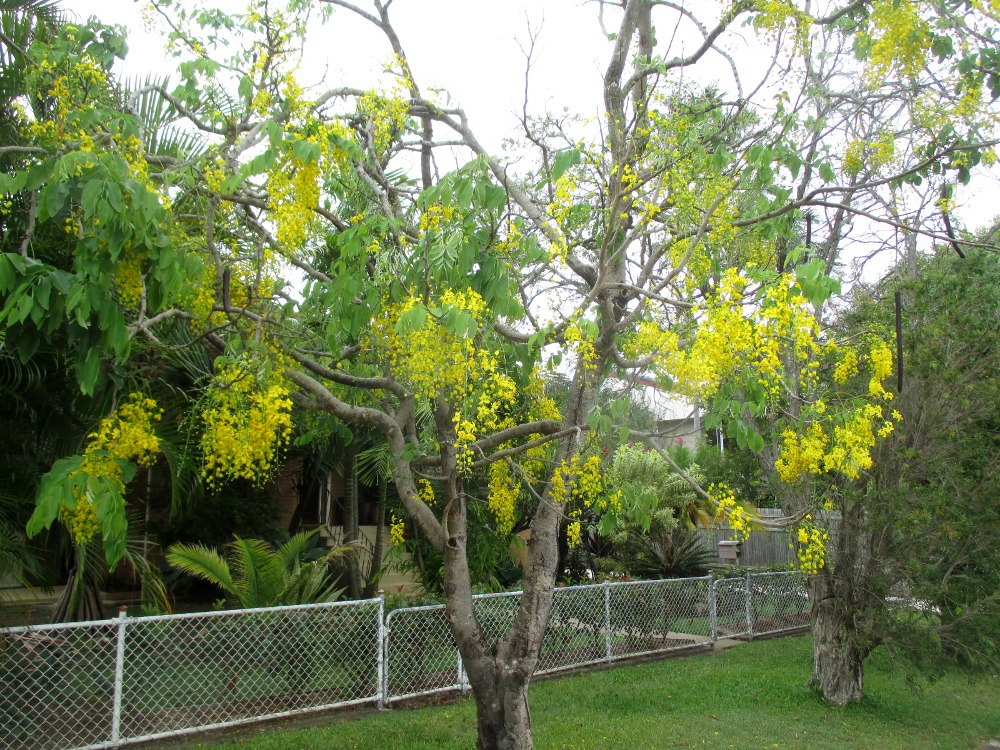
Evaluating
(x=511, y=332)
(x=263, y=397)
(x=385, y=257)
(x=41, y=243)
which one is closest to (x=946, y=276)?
(x=511, y=332)

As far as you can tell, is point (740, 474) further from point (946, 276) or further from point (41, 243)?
point (41, 243)

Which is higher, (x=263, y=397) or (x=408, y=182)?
(x=408, y=182)

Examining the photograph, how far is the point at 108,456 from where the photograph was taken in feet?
12.6

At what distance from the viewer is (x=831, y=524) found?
7.18 meters

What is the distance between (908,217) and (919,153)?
221 cm

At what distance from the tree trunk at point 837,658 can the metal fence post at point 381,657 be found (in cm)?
393

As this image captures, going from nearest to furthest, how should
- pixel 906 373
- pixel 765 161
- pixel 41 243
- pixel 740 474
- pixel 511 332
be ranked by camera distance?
pixel 765 161
pixel 41 243
pixel 511 332
pixel 906 373
pixel 740 474

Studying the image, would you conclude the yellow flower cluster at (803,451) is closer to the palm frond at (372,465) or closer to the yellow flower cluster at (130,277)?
the yellow flower cluster at (130,277)

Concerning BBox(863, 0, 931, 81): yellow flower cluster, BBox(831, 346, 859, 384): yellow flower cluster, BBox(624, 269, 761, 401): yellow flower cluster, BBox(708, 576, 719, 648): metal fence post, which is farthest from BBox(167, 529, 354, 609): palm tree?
BBox(863, 0, 931, 81): yellow flower cluster

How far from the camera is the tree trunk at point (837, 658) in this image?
6.99m

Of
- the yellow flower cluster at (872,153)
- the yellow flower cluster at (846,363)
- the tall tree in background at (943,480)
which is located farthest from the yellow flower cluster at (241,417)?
the tall tree in background at (943,480)

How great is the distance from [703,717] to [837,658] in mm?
1540

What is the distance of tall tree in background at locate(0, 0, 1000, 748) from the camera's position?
12.0 feet

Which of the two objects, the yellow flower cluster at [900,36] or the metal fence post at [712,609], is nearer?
the yellow flower cluster at [900,36]
